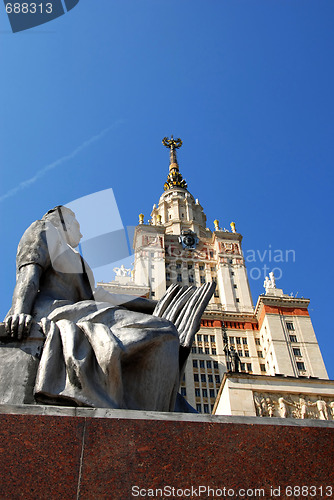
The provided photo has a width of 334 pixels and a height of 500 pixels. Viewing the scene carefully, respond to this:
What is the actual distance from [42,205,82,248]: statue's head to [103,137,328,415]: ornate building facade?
4265cm

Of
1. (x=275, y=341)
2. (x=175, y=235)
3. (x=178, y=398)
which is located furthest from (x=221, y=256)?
(x=178, y=398)

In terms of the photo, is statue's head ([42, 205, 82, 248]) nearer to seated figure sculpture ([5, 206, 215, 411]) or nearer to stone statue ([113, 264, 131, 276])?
seated figure sculpture ([5, 206, 215, 411])

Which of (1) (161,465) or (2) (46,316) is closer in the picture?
(1) (161,465)

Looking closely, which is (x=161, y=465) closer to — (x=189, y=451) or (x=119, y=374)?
(x=189, y=451)

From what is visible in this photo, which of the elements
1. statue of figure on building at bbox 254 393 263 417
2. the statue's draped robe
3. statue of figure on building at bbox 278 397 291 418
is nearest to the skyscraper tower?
statue of figure on building at bbox 278 397 291 418

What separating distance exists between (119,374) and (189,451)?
3.54 feet

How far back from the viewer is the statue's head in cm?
586

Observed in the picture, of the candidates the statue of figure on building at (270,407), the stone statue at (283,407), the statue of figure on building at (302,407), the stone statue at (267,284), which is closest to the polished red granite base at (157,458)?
the statue of figure on building at (270,407)

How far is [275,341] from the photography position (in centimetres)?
5928

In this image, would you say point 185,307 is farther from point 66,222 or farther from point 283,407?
point 283,407

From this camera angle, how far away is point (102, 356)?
4.00 meters

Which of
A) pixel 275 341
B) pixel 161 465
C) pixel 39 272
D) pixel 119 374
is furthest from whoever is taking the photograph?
pixel 275 341

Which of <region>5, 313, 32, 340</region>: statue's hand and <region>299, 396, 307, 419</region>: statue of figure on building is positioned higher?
<region>299, 396, 307, 419</region>: statue of figure on building

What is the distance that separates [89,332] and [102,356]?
0.32 metres
